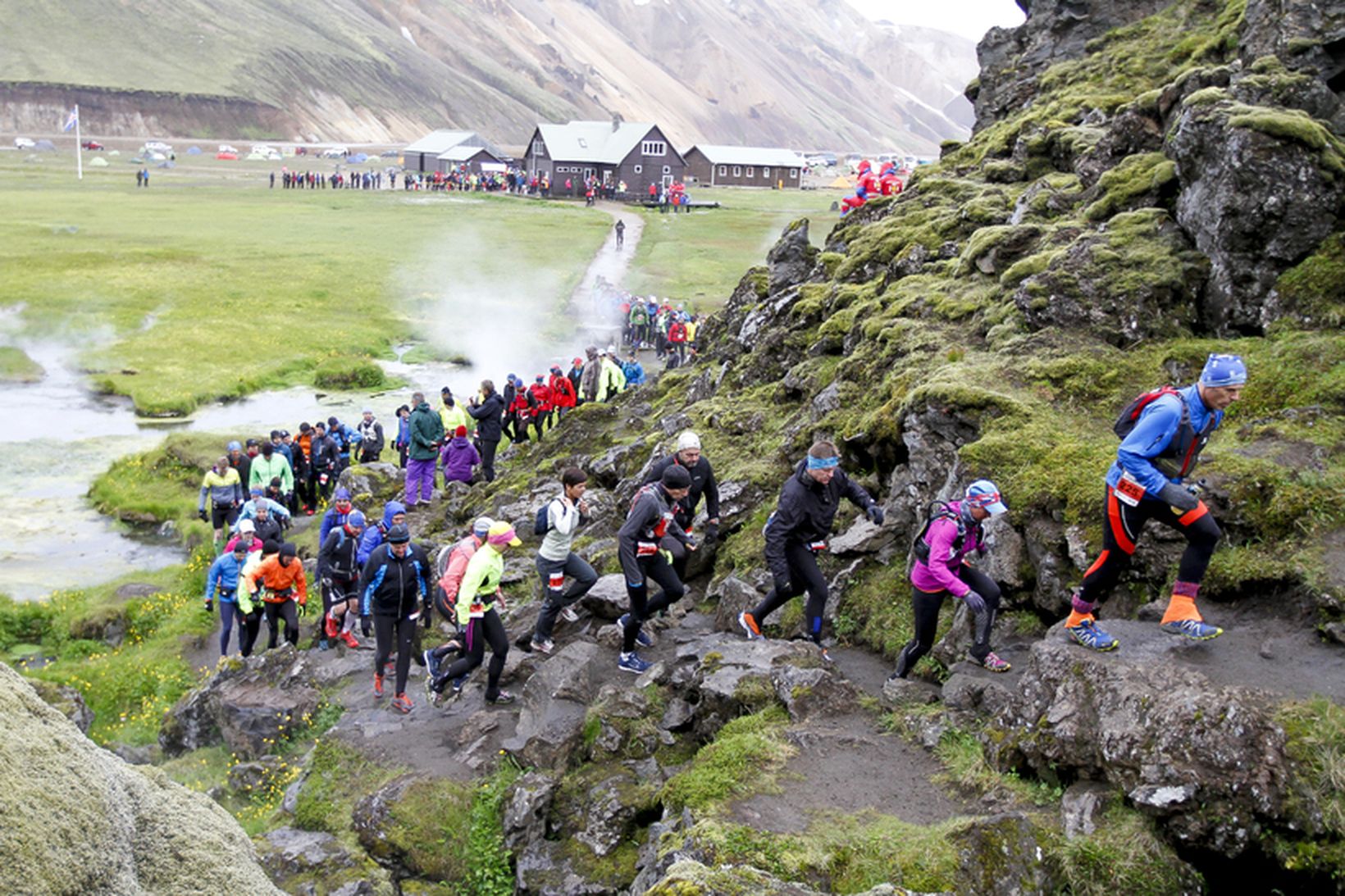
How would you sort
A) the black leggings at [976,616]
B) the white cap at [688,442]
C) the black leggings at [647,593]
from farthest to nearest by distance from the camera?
the white cap at [688,442]
the black leggings at [647,593]
the black leggings at [976,616]

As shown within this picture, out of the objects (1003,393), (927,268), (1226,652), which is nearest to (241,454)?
(927,268)

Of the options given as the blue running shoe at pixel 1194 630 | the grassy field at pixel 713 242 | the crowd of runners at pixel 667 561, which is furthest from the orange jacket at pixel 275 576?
the grassy field at pixel 713 242

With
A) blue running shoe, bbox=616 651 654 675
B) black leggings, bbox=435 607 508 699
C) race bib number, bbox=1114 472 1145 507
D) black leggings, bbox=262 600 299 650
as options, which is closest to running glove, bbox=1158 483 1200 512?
race bib number, bbox=1114 472 1145 507

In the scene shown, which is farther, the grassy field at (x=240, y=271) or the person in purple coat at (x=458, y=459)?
Answer: the grassy field at (x=240, y=271)

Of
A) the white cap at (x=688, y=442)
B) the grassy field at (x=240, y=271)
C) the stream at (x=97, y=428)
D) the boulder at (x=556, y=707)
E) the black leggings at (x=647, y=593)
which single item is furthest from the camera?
the grassy field at (x=240, y=271)

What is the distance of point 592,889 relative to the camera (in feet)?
35.4

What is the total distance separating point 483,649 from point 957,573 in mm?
6998

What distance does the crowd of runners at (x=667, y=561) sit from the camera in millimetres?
10062

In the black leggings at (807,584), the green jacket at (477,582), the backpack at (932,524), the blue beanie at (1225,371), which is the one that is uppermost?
the blue beanie at (1225,371)

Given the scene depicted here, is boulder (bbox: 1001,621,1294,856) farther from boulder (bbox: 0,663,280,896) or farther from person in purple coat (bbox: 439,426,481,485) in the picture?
person in purple coat (bbox: 439,426,481,485)

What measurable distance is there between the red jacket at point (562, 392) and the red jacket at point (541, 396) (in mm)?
289

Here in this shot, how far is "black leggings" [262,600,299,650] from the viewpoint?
1850 centimetres

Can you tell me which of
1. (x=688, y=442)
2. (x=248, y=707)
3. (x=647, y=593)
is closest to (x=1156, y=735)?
(x=647, y=593)

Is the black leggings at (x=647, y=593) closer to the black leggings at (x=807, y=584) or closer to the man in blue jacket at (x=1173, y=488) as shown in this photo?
the black leggings at (x=807, y=584)
